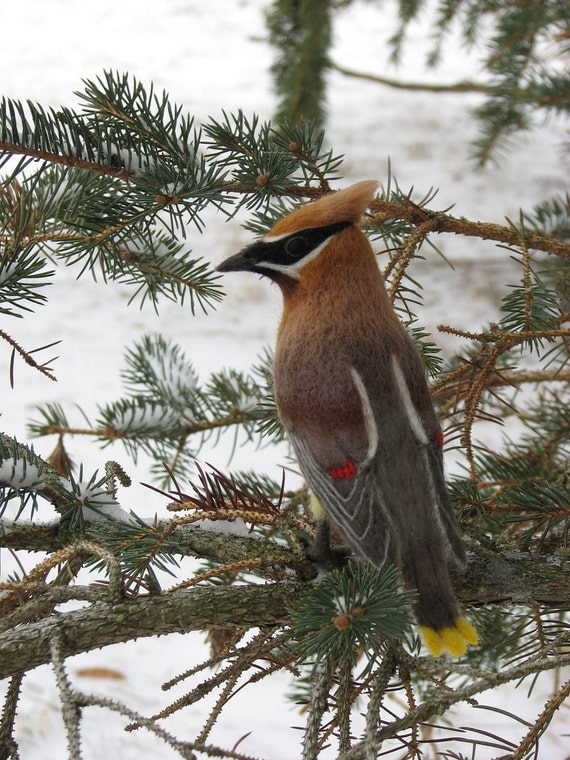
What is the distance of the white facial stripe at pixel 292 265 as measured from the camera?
43.7 inches

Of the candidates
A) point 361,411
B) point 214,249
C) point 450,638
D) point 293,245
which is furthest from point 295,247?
point 214,249

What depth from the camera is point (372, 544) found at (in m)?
1.03

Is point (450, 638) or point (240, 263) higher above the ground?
point (240, 263)

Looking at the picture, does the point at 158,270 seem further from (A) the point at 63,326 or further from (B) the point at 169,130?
(A) the point at 63,326

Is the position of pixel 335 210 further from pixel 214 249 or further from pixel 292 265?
pixel 214 249

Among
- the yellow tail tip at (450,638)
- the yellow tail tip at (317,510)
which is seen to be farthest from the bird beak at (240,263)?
the yellow tail tip at (450,638)

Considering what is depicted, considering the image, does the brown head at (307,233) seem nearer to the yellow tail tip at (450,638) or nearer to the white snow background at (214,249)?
the white snow background at (214,249)

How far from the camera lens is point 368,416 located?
1.03 metres

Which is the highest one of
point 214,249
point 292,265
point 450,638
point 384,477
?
point 214,249

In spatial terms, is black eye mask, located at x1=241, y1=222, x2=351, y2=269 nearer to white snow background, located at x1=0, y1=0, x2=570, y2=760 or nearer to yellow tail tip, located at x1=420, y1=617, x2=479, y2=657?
white snow background, located at x1=0, y1=0, x2=570, y2=760

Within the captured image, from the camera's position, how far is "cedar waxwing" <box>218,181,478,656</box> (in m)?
1.02

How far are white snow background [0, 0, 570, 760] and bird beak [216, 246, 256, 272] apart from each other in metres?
0.15

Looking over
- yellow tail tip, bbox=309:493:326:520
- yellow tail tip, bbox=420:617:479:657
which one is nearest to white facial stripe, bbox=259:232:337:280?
yellow tail tip, bbox=309:493:326:520

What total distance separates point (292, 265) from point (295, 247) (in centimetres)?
3
